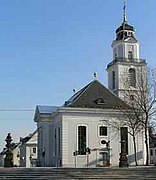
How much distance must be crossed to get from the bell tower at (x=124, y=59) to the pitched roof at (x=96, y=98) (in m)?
3.37

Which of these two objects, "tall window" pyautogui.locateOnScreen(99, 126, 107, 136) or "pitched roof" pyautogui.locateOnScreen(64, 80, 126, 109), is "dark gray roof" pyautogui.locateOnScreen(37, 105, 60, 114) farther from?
"tall window" pyautogui.locateOnScreen(99, 126, 107, 136)

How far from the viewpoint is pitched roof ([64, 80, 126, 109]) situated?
194 feet

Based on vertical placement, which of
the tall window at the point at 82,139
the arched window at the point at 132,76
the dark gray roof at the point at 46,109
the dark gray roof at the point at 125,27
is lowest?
the tall window at the point at 82,139

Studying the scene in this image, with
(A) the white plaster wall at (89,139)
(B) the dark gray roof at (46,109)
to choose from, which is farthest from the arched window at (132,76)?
(B) the dark gray roof at (46,109)

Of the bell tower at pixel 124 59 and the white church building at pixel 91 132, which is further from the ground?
the bell tower at pixel 124 59

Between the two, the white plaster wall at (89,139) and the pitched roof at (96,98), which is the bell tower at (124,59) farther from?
the white plaster wall at (89,139)

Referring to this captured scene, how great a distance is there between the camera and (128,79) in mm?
65375

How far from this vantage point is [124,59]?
6750cm

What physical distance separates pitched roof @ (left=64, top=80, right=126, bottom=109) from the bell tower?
3367 millimetres

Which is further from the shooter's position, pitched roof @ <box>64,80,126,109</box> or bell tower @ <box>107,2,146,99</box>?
bell tower @ <box>107,2,146,99</box>

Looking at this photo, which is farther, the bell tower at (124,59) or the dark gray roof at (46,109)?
the dark gray roof at (46,109)

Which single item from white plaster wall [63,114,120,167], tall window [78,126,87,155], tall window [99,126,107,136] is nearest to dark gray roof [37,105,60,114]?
white plaster wall [63,114,120,167]

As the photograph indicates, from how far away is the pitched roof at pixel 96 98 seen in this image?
59.2m

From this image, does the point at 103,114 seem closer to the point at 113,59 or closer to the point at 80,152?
the point at 80,152
